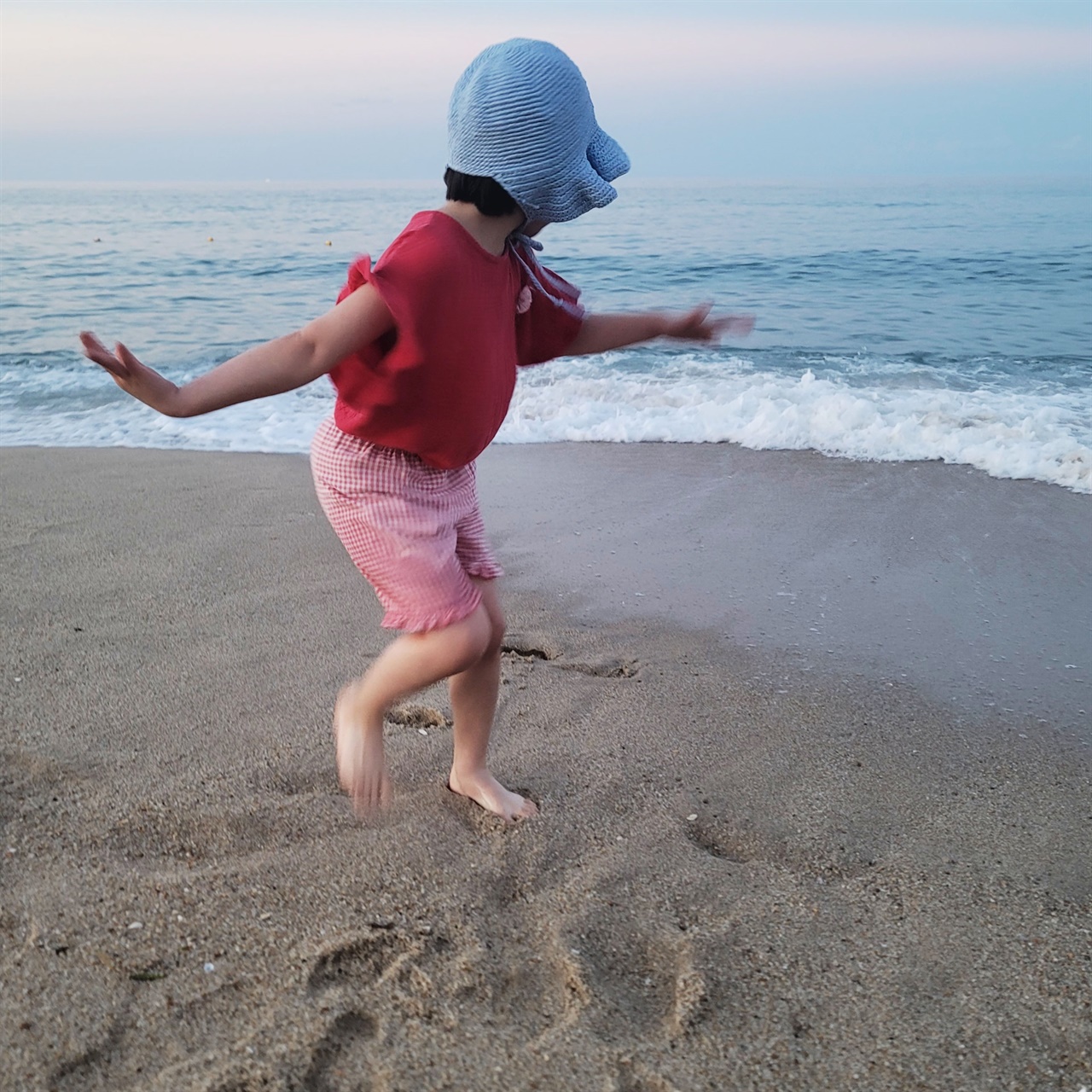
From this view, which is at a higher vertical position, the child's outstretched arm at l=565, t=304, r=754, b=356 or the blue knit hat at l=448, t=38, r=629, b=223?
the blue knit hat at l=448, t=38, r=629, b=223

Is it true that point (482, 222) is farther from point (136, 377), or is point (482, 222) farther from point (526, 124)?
point (136, 377)

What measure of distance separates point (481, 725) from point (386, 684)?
13.6 inches

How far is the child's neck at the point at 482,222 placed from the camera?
1962mm

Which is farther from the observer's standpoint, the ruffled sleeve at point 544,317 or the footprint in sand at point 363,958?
the ruffled sleeve at point 544,317

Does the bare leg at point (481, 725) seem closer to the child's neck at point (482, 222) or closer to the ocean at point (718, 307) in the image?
the child's neck at point (482, 222)

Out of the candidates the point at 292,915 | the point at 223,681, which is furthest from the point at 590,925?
the point at 223,681

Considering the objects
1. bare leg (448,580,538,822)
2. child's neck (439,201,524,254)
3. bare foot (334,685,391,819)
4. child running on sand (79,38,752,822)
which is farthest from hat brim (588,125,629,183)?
bare foot (334,685,391,819)

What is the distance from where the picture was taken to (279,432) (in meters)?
6.23

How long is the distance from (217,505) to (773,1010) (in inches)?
→ 137

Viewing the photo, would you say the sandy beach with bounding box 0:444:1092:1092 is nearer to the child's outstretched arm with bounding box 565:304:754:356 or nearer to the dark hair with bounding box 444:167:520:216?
the child's outstretched arm with bounding box 565:304:754:356

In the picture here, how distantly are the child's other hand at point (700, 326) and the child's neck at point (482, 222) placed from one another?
1.71ft

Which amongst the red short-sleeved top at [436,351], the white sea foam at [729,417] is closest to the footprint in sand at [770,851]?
the red short-sleeved top at [436,351]

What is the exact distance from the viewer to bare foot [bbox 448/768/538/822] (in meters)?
2.31

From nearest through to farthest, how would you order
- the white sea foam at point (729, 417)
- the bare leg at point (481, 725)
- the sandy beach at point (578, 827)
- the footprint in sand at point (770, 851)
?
the sandy beach at point (578, 827), the footprint in sand at point (770, 851), the bare leg at point (481, 725), the white sea foam at point (729, 417)
